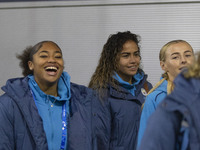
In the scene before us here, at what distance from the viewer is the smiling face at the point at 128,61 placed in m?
3.74

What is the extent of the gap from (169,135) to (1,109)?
1746 mm

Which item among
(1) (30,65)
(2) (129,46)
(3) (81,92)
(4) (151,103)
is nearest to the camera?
(4) (151,103)

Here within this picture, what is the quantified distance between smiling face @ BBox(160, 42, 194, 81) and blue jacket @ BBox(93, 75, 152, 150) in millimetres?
684

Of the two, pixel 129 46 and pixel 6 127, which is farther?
pixel 129 46

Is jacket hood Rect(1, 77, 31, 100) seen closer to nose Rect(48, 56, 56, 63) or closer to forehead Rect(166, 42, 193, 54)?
nose Rect(48, 56, 56, 63)

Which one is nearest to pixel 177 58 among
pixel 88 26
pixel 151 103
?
pixel 151 103

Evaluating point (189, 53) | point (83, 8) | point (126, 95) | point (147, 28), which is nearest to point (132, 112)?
point (126, 95)

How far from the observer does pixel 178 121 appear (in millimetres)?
1554

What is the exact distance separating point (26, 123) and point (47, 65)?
609 mm

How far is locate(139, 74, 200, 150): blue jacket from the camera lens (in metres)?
1.50

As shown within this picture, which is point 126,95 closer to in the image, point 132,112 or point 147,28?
point 132,112

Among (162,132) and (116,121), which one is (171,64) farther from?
(162,132)

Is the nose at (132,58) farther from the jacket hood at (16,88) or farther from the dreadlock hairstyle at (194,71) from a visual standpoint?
the dreadlock hairstyle at (194,71)

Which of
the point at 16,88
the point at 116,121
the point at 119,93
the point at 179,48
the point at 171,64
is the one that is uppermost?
the point at 179,48
